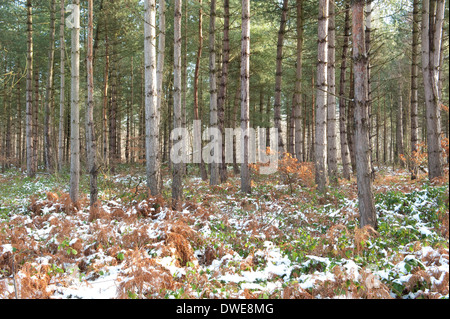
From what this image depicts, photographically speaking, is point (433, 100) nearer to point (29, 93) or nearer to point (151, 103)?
point (151, 103)

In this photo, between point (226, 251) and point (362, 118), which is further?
point (226, 251)

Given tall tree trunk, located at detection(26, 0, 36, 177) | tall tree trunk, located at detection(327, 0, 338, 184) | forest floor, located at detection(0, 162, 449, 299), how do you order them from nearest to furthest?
forest floor, located at detection(0, 162, 449, 299), tall tree trunk, located at detection(327, 0, 338, 184), tall tree trunk, located at detection(26, 0, 36, 177)

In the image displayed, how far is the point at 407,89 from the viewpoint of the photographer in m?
22.6

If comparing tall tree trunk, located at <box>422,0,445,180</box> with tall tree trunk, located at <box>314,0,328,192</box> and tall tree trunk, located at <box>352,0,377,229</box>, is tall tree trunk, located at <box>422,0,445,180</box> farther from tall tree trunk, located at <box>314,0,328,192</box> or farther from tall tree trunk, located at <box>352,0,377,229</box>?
tall tree trunk, located at <box>352,0,377,229</box>

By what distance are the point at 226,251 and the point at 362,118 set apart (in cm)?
326

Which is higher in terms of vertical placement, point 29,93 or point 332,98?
point 29,93

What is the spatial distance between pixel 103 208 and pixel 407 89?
78.1ft

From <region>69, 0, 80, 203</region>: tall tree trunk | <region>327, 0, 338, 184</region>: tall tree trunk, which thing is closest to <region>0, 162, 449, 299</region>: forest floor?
<region>69, 0, 80, 203</region>: tall tree trunk

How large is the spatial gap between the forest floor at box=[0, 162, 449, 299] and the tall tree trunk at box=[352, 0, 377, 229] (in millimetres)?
447

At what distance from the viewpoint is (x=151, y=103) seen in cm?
786

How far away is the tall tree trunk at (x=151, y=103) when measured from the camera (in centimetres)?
767

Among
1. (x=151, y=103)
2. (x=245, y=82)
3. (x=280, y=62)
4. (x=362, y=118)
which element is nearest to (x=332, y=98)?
(x=280, y=62)

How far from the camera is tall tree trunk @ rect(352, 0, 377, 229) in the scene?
486cm

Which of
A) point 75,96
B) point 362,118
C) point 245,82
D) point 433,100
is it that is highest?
point 245,82
